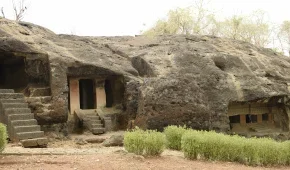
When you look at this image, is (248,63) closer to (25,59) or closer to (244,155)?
(244,155)

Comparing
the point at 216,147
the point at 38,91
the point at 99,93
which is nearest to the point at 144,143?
the point at 216,147

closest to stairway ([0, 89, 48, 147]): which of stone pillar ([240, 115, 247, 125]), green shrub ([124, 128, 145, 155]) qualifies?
green shrub ([124, 128, 145, 155])

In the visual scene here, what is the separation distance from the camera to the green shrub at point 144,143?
7.57 meters

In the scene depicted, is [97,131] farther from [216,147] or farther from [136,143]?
[216,147]

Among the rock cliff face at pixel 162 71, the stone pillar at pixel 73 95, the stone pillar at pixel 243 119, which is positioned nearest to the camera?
the rock cliff face at pixel 162 71

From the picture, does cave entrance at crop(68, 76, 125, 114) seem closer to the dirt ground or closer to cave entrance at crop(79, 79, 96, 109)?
cave entrance at crop(79, 79, 96, 109)

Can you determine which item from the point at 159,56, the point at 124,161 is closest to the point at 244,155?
the point at 124,161

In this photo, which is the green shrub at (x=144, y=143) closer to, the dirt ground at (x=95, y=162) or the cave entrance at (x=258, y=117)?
the dirt ground at (x=95, y=162)

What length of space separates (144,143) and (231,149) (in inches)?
77.3

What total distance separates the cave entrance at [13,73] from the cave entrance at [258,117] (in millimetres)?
8012

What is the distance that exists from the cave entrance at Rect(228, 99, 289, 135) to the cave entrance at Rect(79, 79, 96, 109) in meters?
5.80

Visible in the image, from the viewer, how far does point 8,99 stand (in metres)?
10.9

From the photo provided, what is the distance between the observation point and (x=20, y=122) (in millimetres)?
10133

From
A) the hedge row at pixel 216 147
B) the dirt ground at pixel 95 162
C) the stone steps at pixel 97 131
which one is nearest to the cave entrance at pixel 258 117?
the stone steps at pixel 97 131
